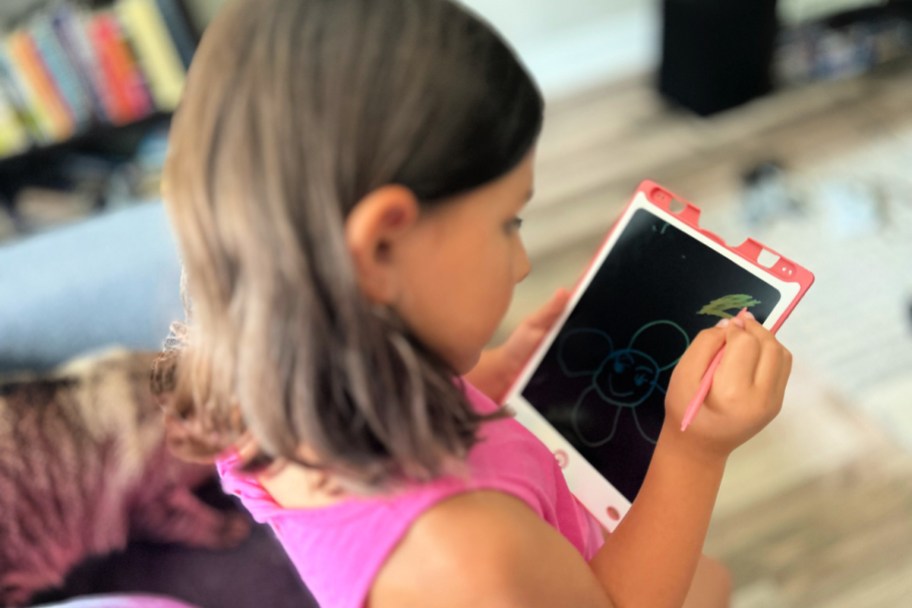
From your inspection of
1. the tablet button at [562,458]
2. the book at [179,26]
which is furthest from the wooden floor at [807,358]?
the book at [179,26]

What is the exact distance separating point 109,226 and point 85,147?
0.88 m

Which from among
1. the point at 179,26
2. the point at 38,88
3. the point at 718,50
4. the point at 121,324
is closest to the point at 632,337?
the point at 121,324

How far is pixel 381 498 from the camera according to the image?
0.45 m

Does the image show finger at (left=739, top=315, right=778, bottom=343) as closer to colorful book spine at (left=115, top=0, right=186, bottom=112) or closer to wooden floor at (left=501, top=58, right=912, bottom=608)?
wooden floor at (left=501, top=58, right=912, bottom=608)

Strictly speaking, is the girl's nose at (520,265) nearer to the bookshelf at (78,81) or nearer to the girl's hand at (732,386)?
the girl's hand at (732,386)

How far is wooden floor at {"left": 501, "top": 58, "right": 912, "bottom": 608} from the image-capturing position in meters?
1.04

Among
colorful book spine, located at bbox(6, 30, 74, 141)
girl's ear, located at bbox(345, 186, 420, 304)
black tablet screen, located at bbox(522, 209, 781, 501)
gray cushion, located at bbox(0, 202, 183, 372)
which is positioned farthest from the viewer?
colorful book spine, located at bbox(6, 30, 74, 141)

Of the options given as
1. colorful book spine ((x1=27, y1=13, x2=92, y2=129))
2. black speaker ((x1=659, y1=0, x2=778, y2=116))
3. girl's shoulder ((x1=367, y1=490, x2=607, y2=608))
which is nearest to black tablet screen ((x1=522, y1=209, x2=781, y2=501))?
girl's shoulder ((x1=367, y1=490, x2=607, y2=608))

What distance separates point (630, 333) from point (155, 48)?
4.72ft

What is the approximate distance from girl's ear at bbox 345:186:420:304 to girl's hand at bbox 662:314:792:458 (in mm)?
256

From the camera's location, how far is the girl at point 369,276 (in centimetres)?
37

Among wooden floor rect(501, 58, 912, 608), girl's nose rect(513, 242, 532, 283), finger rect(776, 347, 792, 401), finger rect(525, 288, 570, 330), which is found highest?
girl's nose rect(513, 242, 532, 283)

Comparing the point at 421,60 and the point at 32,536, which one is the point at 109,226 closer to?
the point at 32,536

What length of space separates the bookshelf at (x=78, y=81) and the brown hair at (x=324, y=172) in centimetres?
143
